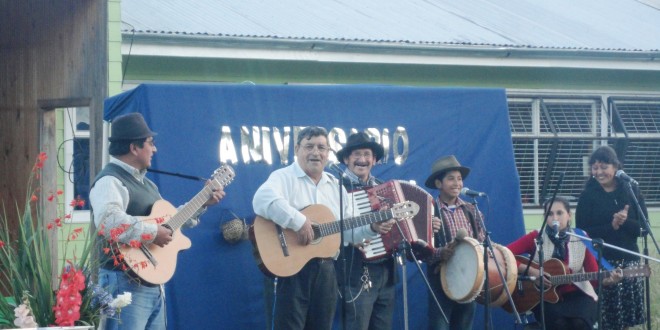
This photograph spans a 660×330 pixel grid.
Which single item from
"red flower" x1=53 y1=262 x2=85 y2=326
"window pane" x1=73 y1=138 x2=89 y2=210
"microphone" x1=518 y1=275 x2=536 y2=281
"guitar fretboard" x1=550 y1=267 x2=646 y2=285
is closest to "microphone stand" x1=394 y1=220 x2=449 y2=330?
"microphone" x1=518 y1=275 x2=536 y2=281

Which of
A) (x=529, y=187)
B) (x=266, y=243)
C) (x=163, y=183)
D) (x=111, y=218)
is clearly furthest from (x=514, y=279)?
(x=529, y=187)

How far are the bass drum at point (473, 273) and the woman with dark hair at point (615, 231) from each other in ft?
3.40

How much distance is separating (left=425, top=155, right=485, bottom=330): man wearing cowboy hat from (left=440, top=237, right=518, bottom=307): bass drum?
10cm

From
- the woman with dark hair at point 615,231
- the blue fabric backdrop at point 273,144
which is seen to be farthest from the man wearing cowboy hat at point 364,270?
the woman with dark hair at point 615,231

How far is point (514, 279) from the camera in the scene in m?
8.70

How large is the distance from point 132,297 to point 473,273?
2943 mm

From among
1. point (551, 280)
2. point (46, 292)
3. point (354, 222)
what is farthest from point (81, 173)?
point (46, 292)

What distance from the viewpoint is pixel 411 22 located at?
1391 centimetres

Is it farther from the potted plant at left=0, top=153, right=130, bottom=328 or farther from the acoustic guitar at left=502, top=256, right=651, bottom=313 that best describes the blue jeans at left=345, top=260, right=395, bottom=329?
the potted plant at left=0, top=153, right=130, bottom=328

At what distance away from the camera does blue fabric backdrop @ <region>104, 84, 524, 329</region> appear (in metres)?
8.54

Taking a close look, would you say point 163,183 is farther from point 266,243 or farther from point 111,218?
point 111,218

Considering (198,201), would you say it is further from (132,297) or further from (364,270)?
(364,270)

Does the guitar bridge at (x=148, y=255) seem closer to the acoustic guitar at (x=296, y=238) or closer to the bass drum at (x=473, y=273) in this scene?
the acoustic guitar at (x=296, y=238)

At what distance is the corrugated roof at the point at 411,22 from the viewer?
12.4 metres
